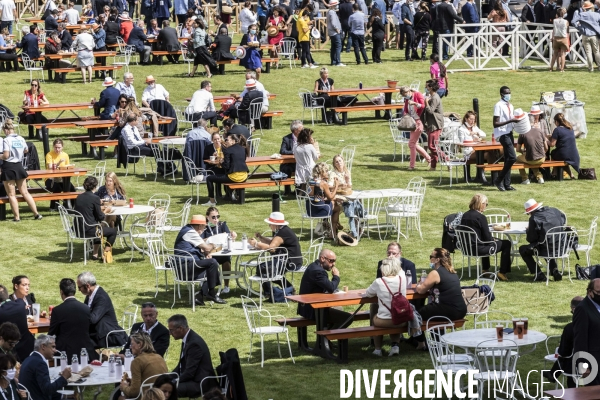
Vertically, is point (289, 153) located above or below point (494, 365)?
above

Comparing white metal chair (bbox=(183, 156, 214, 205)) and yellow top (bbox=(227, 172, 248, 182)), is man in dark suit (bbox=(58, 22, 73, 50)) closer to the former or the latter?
white metal chair (bbox=(183, 156, 214, 205))

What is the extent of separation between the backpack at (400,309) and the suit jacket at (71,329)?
3472mm

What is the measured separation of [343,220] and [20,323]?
885cm

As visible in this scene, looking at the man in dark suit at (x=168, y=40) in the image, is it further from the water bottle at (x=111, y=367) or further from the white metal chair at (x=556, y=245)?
the water bottle at (x=111, y=367)

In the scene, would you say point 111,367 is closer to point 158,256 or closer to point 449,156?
point 158,256

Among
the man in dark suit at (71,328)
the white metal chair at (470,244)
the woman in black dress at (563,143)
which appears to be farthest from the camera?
the woman in black dress at (563,143)

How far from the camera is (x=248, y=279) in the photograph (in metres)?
17.6

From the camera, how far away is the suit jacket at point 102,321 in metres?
14.6

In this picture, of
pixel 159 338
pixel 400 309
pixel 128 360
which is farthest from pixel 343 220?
pixel 128 360

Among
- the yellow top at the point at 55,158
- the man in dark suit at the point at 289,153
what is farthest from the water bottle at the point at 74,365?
the man in dark suit at the point at 289,153

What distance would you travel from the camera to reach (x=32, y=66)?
35969 millimetres

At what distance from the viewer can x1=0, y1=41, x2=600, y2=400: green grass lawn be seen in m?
15.1

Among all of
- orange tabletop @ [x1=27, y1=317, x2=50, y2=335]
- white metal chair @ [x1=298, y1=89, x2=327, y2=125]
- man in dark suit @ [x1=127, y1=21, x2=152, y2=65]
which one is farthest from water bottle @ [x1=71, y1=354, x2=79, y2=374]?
man in dark suit @ [x1=127, y1=21, x2=152, y2=65]

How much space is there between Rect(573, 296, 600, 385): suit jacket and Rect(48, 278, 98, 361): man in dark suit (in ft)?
17.4
